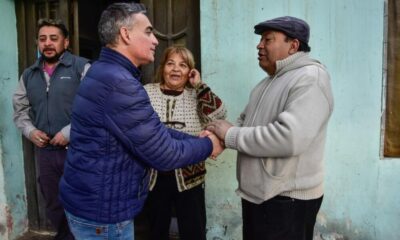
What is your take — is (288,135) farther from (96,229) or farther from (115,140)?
(96,229)

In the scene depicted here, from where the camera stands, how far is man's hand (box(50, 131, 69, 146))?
3070 mm

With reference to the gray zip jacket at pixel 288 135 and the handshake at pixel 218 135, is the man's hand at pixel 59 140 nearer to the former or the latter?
the handshake at pixel 218 135

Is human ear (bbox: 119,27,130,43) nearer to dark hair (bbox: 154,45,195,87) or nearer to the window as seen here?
dark hair (bbox: 154,45,195,87)

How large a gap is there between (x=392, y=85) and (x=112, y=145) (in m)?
2.40

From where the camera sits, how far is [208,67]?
321 cm

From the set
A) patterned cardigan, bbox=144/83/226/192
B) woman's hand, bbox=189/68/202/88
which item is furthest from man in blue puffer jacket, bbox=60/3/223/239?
woman's hand, bbox=189/68/202/88

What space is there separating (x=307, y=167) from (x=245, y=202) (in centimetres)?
47

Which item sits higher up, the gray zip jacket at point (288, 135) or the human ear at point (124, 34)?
the human ear at point (124, 34)

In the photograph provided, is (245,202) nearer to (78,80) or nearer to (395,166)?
(395,166)

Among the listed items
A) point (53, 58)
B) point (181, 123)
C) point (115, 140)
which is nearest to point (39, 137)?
point (53, 58)

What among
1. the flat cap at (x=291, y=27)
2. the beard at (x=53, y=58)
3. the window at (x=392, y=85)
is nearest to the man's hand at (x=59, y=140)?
the beard at (x=53, y=58)

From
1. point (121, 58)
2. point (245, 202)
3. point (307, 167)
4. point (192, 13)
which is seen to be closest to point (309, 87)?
point (307, 167)

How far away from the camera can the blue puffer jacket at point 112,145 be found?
5.37 ft

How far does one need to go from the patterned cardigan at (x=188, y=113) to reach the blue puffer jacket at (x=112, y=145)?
92 cm
